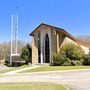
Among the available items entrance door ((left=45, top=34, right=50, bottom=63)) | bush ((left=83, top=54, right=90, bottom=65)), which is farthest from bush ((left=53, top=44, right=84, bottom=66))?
entrance door ((left=45, top=34, right=50, bottom=63))

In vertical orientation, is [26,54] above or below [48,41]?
below

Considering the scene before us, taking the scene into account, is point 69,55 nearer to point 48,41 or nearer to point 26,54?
point 48,41

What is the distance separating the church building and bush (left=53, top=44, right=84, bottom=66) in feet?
6.89

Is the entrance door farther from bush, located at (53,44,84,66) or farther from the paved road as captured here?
the paved road

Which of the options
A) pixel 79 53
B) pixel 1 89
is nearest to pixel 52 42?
pixel 79 53

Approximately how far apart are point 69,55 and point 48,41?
6.44 meters

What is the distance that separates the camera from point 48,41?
46.8 m

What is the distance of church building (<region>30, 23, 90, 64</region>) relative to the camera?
44.8m

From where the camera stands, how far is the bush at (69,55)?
41062 millimetres

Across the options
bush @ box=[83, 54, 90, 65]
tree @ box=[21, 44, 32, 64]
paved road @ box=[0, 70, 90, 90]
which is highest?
tree @ box=[21, 44, 32, 64]

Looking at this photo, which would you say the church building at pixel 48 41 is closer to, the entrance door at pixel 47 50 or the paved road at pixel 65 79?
the entrance door at pixel 47 50

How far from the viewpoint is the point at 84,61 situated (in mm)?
41750

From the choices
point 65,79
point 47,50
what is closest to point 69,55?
point 47,50

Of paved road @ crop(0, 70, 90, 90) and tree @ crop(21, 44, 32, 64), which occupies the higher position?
tree @ crop(21, 44, 32, 64)
